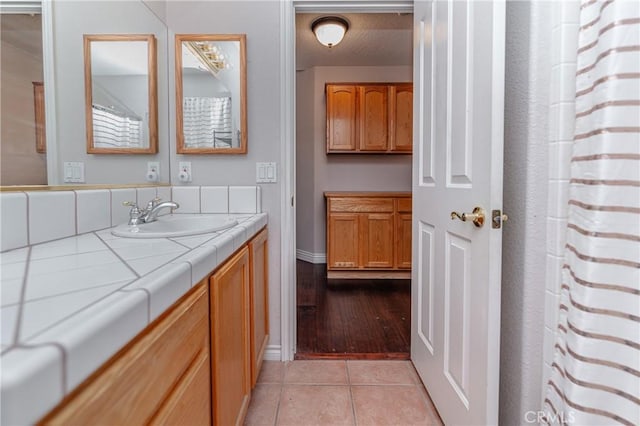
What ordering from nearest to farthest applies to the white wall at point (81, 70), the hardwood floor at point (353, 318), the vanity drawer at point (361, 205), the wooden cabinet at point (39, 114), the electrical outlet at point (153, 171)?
1. the wooden cabinet at point (39, 114)
2. the white wall at point (81, 70)
3. the electrical outlet at point (153, 171)
4. the hardwood floor at point (353, 318)
5. the vanity drawer at point (361, 205)

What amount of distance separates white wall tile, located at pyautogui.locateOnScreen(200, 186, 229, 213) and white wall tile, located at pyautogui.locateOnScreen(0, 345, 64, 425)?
1.47 m

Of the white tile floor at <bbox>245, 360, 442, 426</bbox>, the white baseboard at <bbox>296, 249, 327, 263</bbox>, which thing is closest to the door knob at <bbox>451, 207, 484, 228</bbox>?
the white tile floor at <bbox>245, 360, 442, 426</bbox>

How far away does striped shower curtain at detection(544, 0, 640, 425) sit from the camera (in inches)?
24.7

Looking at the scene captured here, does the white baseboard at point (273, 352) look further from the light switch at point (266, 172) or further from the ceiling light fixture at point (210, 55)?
the ceiling light fixture at point (210, 55)

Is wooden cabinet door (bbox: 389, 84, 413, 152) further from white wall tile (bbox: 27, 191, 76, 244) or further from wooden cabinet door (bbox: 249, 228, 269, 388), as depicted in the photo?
white wall tile (bbox: 27, 191, 76, 244)

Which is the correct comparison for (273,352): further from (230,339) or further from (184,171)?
(184,171)

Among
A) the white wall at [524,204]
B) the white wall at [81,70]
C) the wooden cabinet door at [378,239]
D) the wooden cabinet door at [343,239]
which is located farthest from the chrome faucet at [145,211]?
the wooden cabinet door at [378,239]

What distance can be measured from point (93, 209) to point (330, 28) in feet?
7.49

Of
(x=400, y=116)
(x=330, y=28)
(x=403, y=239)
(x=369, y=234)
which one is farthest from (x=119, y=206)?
(x=400, y=116)

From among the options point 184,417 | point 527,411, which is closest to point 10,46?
point 184,417

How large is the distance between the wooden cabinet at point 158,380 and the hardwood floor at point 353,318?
1.21 metres

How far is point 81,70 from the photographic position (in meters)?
1.09

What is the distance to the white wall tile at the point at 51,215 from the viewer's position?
0.83m

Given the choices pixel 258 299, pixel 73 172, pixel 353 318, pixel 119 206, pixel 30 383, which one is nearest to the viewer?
pixel 30 383
